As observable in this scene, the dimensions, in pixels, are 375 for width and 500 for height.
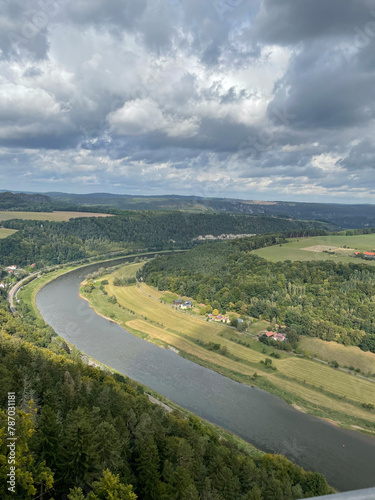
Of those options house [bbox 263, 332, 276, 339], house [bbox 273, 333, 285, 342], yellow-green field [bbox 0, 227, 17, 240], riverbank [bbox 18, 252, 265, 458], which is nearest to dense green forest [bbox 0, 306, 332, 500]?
riverbank [bbox 18, 252, 265, 458]

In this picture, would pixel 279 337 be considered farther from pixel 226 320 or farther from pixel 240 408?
pixel 240 408

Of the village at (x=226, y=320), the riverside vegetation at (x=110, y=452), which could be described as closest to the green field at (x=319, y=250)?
the village at (x=226, y=320)

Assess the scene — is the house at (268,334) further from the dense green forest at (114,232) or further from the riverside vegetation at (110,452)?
the dense green forest at (114,232)

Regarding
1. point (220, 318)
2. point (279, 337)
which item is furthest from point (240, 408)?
point (220, 318)

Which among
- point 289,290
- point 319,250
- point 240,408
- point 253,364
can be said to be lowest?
point 240,408

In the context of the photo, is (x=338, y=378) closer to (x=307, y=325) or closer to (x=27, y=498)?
(x=307, y=325)

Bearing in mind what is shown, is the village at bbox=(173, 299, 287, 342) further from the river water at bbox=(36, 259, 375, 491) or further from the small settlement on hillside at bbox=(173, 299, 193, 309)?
the river water at bbox=(36, 259, 375, 491)
